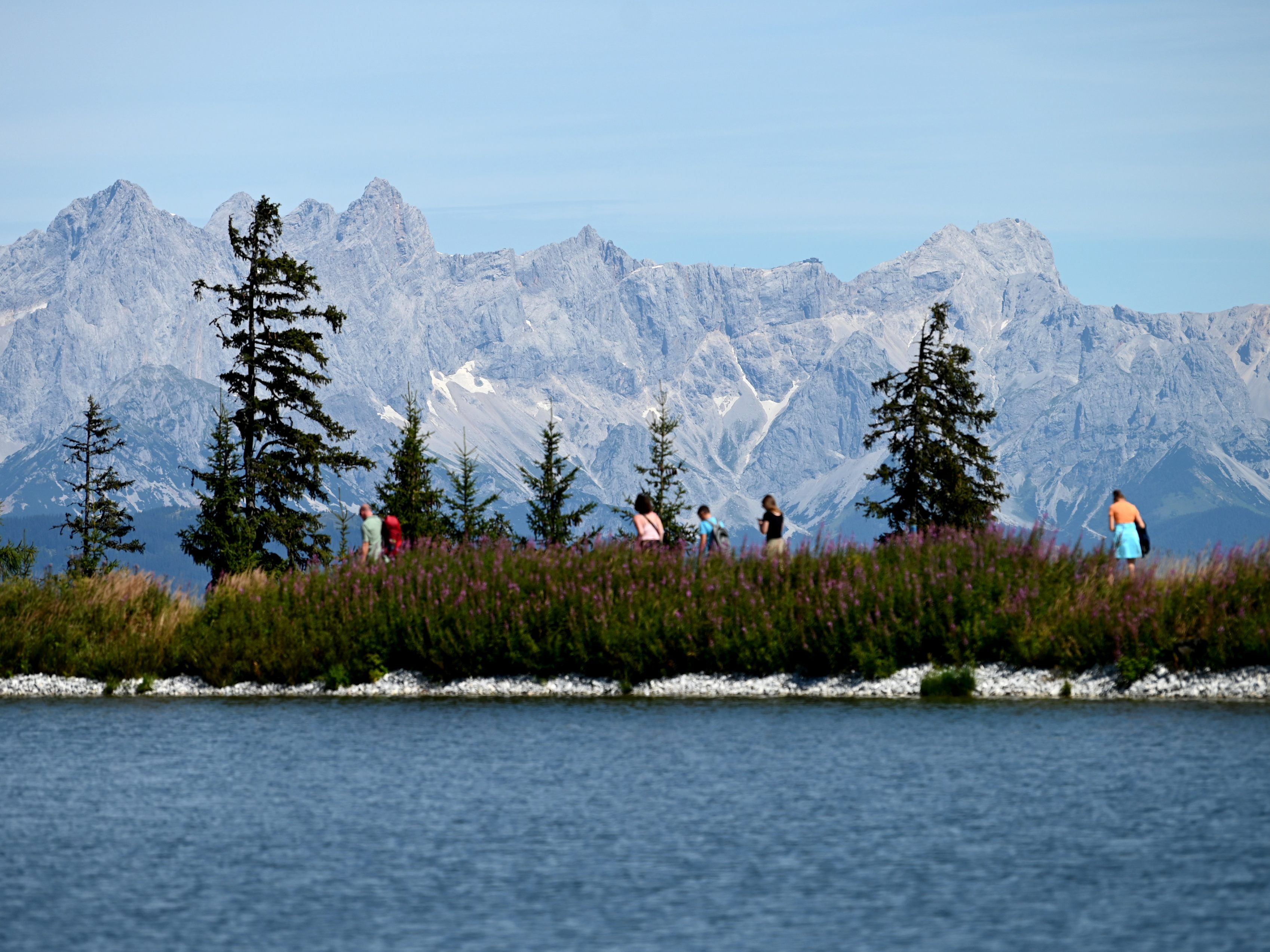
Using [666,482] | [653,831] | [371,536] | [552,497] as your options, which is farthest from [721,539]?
[666,482]

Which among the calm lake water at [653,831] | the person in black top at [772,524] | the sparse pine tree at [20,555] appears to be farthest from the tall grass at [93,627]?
the sparse pine tree at [20,555]

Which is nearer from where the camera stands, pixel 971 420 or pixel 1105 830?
pixel 1105 830

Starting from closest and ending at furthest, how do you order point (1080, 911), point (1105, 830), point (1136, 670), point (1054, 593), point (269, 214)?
point (1080, 911) < point (1105, 830) < point (1136, 670) < point (1054, 593) < point (269, 214)

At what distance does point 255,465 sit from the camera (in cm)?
4703

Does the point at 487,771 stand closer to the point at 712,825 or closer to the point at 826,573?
the point at 712,825

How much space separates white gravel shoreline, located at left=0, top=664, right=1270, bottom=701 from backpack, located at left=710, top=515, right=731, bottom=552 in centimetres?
358

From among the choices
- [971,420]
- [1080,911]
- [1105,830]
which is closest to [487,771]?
[1105,830]

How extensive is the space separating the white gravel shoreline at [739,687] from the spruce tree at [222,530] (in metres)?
17.6

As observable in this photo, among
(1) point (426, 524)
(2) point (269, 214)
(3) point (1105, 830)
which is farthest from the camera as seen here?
(2) point (269, 214)

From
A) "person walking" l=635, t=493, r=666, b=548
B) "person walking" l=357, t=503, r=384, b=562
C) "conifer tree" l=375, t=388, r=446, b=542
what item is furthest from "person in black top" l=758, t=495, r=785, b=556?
"conifer tree" l=375, t=388, r=446, b=542

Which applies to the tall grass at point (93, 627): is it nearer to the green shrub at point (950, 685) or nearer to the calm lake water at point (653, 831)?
the calm lake water at point (653, 831)

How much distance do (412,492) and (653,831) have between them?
107 ft

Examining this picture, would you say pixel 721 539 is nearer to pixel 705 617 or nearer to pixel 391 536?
pixel 705 617

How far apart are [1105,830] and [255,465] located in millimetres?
36923
